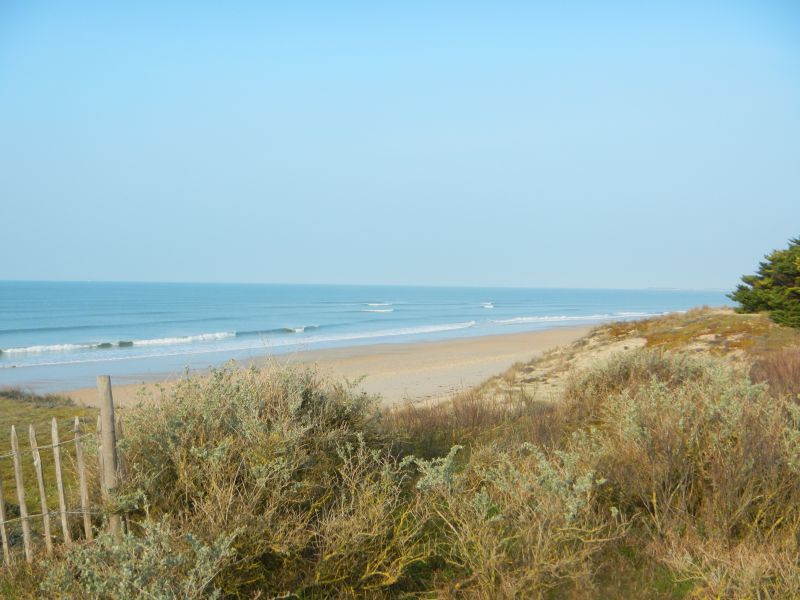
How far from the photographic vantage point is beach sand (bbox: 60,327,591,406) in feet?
61.4

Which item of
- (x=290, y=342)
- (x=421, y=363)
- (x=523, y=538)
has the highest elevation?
(x=523, y=538)

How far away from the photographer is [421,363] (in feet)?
89.3

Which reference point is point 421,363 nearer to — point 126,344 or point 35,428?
point 35,428

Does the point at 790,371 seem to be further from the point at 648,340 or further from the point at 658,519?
the point at 648,340

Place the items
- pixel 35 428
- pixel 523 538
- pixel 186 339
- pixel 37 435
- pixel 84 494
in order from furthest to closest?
pixel 186 339 → pixel 35 428 → pixel 37 435 → pixel 84 494 → pixel 523 538

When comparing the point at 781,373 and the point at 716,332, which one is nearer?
the point at 781,373

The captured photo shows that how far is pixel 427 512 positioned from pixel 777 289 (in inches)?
596

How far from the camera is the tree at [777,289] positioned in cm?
1574

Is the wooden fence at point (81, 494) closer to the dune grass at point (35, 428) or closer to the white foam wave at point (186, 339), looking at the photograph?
the dune grass at point (35, 428)

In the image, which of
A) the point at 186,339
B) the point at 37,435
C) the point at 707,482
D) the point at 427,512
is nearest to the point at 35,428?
the point at 37,435

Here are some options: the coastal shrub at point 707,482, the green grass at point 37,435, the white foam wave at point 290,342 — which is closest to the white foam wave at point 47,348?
the white foam wave at point 290,342

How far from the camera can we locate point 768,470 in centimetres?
487

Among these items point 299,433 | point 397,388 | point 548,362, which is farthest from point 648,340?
point 299,433

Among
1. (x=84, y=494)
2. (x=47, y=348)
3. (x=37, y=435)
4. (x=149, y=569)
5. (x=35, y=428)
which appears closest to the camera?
(x=149, y=569)
